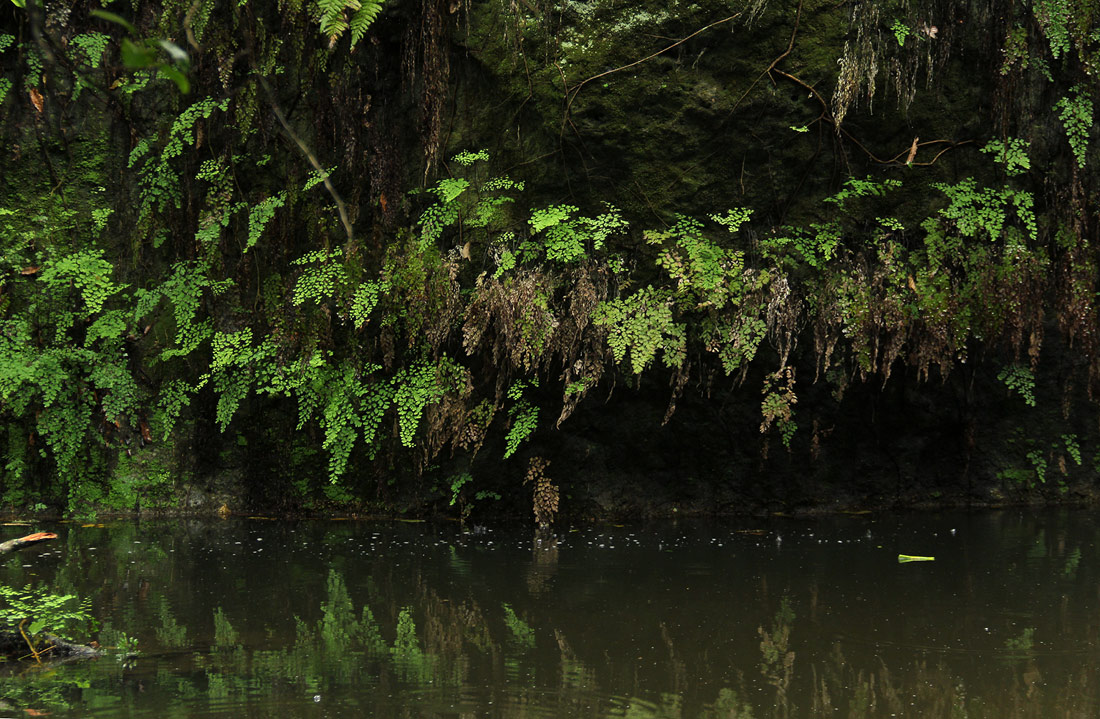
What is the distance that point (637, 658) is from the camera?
3980mm

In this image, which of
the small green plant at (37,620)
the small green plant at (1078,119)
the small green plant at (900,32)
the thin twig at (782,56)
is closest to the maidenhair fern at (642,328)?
the thin twig at (782,56)

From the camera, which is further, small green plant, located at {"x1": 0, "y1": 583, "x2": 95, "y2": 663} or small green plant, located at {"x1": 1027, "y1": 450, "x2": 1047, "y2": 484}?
small green plant, located at {"x1": 1027, "y1": 450, "x2": 1047, "y2": 484}

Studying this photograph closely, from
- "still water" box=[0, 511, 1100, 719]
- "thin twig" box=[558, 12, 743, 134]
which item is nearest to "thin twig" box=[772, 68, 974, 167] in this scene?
"thin twig" box=[558, 12, 743, 134]

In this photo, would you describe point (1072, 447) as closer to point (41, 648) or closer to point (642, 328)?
point (642, 328)

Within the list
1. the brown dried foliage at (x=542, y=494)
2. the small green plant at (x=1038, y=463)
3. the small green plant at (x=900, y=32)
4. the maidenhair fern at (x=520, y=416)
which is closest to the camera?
the small green plant at (x=900, y=32)

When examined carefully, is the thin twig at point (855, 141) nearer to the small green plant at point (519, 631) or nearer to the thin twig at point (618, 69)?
the thin twig at point (618, 69)

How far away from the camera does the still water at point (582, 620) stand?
350 centimetres

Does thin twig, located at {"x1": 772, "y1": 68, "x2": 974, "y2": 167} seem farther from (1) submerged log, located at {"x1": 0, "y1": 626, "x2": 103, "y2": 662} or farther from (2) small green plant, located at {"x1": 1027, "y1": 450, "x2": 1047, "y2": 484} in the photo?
(1) submerged log, located at {"x1": 0, "y1": 626, "x2": 103, "y2": 662}

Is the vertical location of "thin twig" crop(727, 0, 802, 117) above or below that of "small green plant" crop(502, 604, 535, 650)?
above

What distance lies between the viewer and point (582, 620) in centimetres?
454

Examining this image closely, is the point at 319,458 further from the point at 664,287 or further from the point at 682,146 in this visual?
the point at 682,146

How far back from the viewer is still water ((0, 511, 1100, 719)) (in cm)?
350

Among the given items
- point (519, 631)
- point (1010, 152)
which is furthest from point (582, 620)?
point (1010, 152)

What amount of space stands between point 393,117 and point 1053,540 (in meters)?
5.38
